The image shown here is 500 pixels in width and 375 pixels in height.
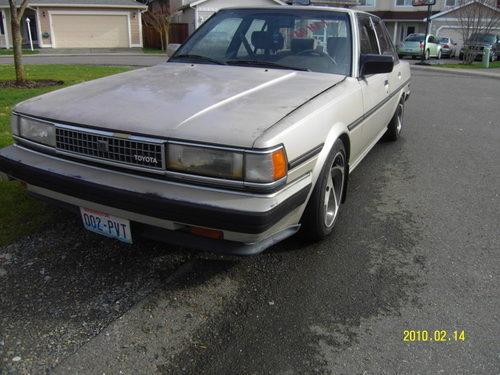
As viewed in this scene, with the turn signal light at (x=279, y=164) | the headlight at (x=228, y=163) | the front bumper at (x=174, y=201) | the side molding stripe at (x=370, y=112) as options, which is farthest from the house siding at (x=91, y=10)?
the turn signal light at (x=279, y=164)

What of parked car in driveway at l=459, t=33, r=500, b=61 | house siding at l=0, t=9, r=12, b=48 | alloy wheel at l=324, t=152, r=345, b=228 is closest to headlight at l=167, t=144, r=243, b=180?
alloy wheel at l=324, t=152, r=345, b=228

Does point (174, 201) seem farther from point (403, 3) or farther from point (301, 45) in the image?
point (403, 3)

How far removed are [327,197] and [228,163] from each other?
114 cm

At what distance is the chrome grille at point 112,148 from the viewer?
8.54 feet

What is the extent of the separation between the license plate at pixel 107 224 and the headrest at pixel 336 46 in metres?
2.30

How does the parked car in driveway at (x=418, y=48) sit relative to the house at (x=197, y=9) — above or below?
below

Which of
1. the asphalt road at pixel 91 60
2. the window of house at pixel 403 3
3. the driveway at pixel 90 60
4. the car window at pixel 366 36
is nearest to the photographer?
the car window at pixel 366 36

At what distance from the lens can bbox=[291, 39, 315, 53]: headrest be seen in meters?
4.05

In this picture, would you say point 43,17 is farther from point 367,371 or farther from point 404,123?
point 367,371

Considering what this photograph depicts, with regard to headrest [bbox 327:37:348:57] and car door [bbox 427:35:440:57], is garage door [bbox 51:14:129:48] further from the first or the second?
headrest [bbox 327:37:348:57]

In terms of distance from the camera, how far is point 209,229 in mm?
2541

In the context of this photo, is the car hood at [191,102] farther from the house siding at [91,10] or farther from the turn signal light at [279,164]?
the house siding at [91,10]

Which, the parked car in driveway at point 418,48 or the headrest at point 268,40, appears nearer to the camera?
the headrest at point 268,40

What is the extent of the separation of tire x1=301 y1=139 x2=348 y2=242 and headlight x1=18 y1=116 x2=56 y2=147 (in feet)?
5.56
